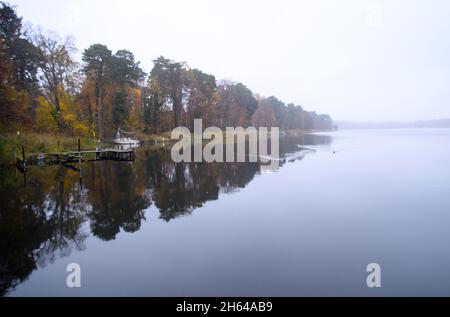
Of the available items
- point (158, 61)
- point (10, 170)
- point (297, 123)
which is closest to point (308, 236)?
point (10, 170)

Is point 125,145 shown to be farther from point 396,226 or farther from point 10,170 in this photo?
→ point 396,226

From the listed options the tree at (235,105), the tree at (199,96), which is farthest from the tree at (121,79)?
the tree at (235,105)

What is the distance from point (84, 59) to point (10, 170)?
22482 mm

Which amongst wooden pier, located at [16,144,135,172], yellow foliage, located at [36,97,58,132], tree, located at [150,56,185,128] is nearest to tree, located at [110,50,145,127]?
tree, located at [150,56,185,128]

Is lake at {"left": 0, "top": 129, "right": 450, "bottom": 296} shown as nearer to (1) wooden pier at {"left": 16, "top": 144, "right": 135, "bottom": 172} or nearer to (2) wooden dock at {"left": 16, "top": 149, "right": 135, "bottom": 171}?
(1) wooden pier at {"left": 16, "top": 144, "right": 135, "bottom": 172}

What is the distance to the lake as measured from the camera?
246 inches

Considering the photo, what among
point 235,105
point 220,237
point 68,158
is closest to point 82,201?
point 220,237

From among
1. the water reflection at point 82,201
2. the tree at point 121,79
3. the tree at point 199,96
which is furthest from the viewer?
the tree at point 199,96

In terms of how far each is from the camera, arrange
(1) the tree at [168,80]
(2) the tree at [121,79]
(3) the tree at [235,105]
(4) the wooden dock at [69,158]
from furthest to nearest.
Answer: (3) the tree at [235,105]
(1) the tree at [168,80]
(2) the tree at [121,79]
(4) the wooden dock at [69,158]

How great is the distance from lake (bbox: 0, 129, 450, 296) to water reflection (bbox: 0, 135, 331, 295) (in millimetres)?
54

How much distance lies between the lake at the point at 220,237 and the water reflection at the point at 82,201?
54mm

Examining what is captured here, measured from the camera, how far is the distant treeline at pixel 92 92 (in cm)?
2734

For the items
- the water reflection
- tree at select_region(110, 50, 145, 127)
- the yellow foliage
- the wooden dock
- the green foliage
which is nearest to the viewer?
the water reflection

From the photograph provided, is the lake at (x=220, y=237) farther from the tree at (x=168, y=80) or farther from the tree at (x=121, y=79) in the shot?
the tree at (x=168, y=80)
